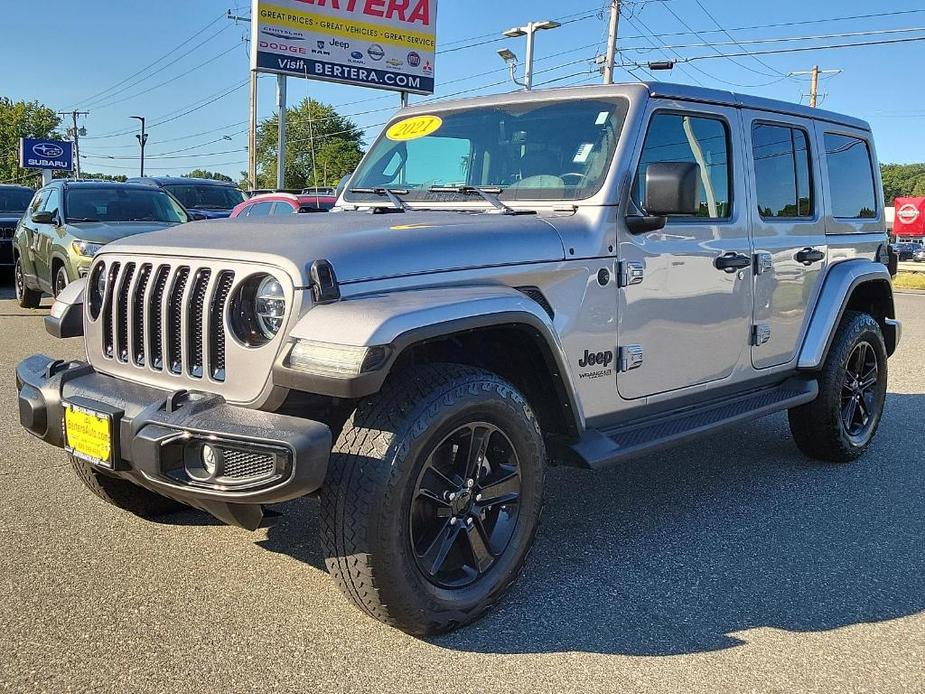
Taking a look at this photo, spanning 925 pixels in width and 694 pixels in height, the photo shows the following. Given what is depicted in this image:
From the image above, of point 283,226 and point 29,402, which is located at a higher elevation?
point 283,226

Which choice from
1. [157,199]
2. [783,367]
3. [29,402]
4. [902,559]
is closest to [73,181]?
[157,199]

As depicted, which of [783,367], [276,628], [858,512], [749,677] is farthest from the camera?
[783,367]

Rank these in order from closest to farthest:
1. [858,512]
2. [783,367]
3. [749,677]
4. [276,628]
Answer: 1. [749,677]
2. [276,628]
3. [858,512]
4. [783,367]

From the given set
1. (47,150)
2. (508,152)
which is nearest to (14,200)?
(508,152)

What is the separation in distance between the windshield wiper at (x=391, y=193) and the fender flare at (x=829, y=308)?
244 centimetres

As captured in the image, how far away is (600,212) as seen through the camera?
11.9ft

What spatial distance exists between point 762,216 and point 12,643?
3845mm

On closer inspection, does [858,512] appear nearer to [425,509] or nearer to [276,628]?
[425,509]

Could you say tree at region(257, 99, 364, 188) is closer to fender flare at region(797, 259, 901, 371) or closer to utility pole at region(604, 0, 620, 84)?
utility pole at region(604, 0, 620, 84)

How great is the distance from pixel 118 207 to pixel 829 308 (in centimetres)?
849

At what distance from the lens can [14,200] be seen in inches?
603

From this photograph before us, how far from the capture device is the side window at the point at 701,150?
3924 mm

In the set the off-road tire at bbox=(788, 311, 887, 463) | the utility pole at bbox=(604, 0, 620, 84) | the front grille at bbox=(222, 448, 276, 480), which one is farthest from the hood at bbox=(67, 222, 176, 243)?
the utility pole at bbox=(604, 0, 620, 84)

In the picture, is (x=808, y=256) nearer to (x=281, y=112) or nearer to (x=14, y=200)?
(x=14, y=200)
